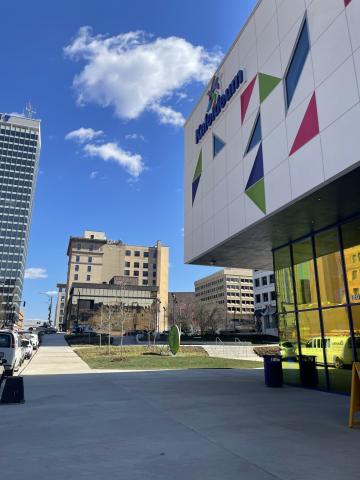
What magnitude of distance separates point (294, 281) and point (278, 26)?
9.43 m

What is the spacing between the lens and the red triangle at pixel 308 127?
34.4 feet

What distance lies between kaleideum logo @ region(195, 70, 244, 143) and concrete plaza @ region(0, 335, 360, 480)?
11791mm

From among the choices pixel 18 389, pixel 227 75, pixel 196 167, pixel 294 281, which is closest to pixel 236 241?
pixel 294 281

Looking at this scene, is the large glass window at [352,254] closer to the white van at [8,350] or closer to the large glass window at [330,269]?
the large glass window at [330,269]

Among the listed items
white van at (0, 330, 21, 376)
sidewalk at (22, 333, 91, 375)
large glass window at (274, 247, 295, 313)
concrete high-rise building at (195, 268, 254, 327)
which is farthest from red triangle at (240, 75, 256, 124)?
concrete high-rise building at (195, 268, 254, 327)

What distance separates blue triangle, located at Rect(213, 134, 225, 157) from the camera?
55.1 feet

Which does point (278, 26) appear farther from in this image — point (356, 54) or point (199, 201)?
point (199, 201)

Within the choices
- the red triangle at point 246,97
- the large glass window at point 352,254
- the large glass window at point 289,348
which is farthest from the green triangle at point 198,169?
the large glass window at point 352,254

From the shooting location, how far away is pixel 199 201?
1866 cm

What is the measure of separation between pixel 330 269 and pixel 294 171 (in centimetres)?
455

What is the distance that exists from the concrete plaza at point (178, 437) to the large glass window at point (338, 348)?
3.30 feet

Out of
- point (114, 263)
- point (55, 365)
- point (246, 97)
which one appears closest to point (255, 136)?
point (246, 97)

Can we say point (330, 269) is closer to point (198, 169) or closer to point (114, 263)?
point (198, 169)

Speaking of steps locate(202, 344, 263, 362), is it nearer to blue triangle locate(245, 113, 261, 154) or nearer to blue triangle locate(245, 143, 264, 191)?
blue triangle locate(245, 143, 264, 191)
